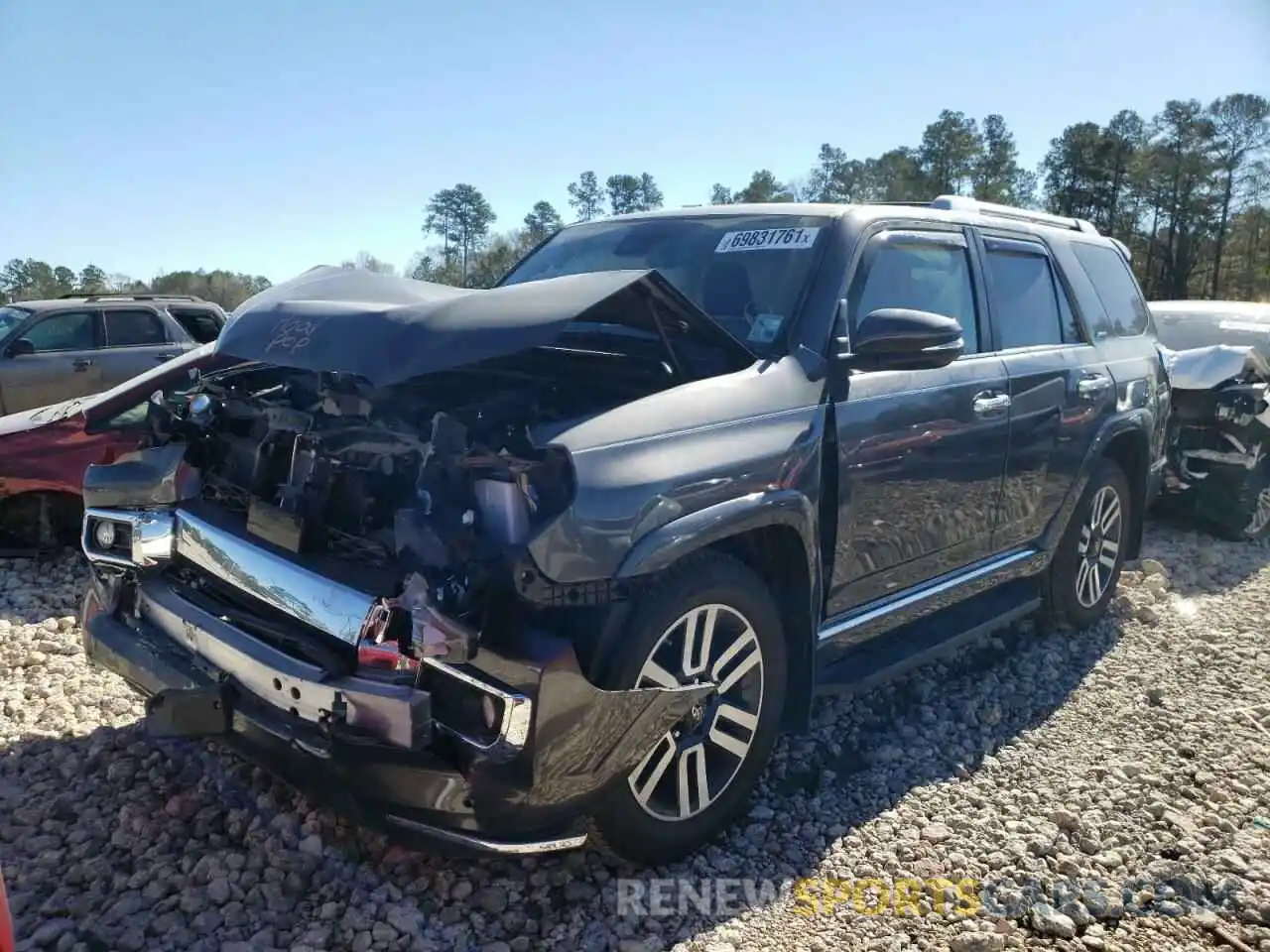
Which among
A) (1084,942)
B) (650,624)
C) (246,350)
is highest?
(246,350)

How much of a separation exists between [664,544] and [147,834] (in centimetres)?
191

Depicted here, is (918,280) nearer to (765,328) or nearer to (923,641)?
(765,328)

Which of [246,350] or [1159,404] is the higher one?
[246,350]

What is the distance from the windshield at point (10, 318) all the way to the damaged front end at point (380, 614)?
8733mm

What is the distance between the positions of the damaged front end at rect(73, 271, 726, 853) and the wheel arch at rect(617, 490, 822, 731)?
0.37 meters

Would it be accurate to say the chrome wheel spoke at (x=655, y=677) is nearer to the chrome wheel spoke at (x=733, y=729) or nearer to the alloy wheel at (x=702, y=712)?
the alloy wheel at (x=702, y=712)

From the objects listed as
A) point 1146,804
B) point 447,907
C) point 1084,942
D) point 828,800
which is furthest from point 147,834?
point 1146,804

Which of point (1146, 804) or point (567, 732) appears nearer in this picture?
point (567, 732)

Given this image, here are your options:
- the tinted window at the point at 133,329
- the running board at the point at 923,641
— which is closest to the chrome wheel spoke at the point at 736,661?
the running board at the point at 923,641

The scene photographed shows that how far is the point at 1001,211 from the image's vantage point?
464cm

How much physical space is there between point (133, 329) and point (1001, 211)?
32.6 ft

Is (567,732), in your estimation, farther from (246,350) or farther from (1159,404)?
(1159,404)

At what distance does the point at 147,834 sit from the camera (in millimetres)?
2988

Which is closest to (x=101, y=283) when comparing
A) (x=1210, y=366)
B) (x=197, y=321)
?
(x=197, y=321)
